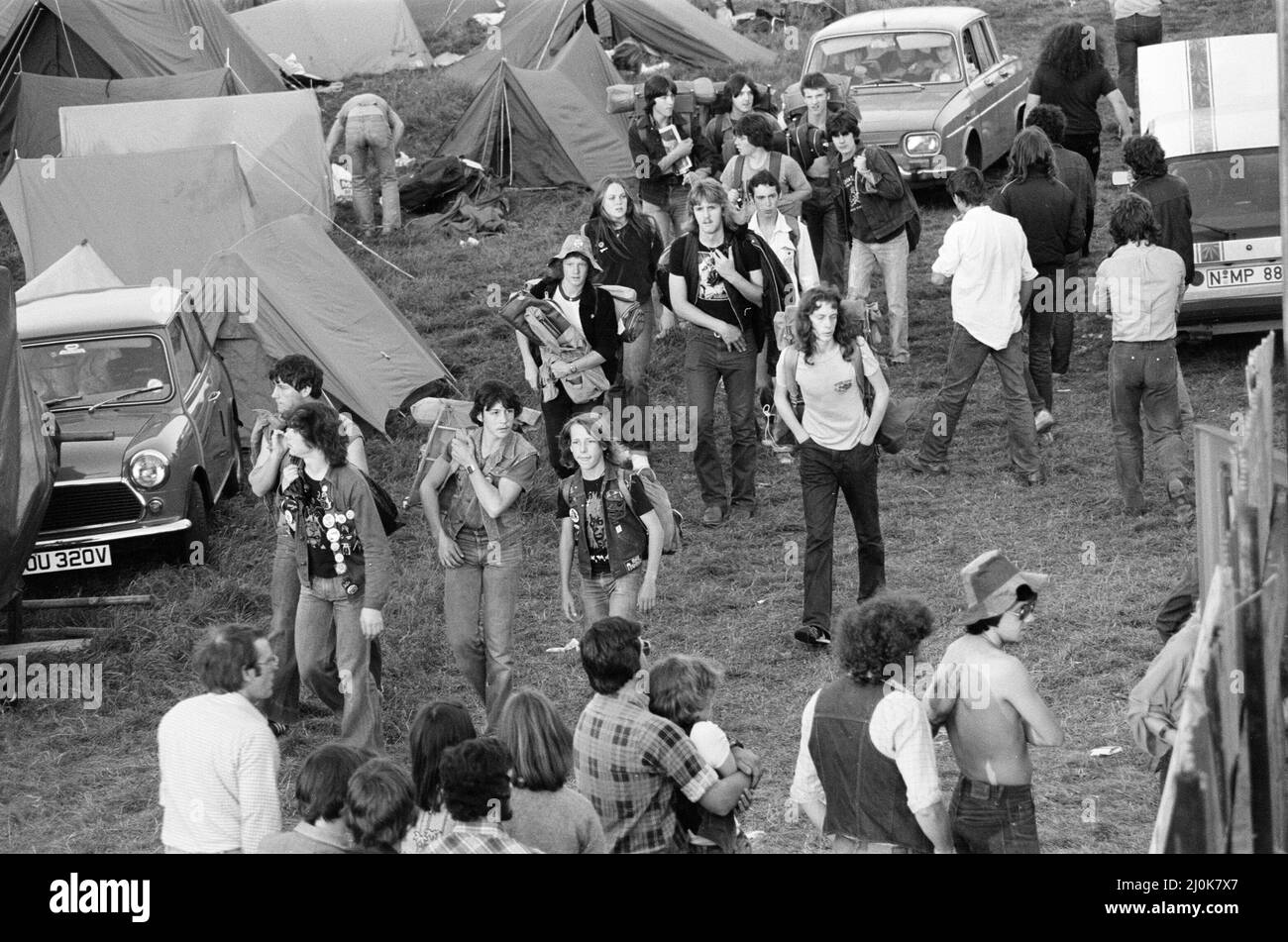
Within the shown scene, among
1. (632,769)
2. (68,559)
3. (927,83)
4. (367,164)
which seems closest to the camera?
(632,769)

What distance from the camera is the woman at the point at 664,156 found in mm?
12133

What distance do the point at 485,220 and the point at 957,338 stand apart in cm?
713

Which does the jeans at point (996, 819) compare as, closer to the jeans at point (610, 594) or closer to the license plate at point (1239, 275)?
the jeans at point (610, 594)

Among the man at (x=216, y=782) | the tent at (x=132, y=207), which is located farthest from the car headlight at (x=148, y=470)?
the man at (x=216, y=782)

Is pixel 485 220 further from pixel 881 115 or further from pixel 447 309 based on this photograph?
pixel 881 115

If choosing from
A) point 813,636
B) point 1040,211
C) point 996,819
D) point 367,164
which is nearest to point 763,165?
point 1040,211

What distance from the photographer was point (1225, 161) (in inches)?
462

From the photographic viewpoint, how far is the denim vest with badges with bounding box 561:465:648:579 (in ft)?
23.8

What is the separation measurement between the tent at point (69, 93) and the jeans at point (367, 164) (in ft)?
7.12

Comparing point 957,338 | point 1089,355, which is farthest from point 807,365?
point 1089,355

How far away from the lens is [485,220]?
15953mm

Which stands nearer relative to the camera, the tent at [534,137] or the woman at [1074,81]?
the woman at [1074,81]

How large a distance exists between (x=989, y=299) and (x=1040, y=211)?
0.90m

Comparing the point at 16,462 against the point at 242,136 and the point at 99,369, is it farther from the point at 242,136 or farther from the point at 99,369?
the point at 242,136
